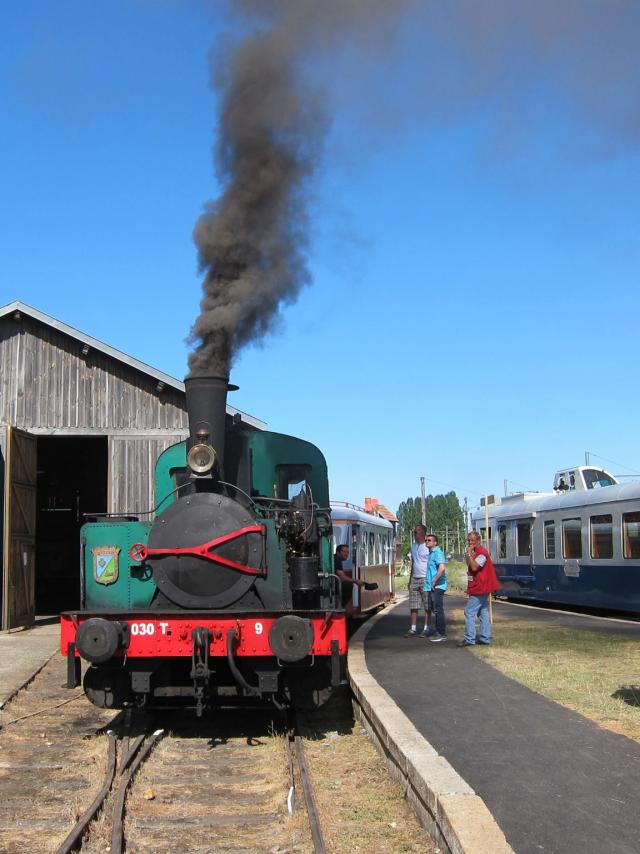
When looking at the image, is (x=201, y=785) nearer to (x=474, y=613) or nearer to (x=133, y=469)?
(x=474, y=613)

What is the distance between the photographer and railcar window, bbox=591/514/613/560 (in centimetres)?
1602

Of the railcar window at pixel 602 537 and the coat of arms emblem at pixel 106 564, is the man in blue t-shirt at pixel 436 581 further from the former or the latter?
the coat of arms emblem at pixel 106 564

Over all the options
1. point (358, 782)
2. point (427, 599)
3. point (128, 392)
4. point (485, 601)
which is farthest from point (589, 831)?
point (128, 392)

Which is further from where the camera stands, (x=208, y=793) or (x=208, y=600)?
(x=208, y=600)

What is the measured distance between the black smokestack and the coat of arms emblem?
3.69 ft

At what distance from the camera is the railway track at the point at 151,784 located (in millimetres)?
5027

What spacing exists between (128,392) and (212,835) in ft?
40.1

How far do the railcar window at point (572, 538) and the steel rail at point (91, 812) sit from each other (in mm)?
12324

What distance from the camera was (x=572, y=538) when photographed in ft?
58.4

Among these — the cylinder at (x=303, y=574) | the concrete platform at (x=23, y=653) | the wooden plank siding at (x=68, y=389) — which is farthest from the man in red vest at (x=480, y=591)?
the wooden plank siding at (x=68, y=389)

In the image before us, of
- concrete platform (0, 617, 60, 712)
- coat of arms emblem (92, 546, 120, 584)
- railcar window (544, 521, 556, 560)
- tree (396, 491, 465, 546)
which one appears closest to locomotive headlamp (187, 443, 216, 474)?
coat of arms emblem (92, 546, 120, 584)

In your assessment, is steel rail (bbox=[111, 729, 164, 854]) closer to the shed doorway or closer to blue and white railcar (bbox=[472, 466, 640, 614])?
blue and white railcar (bbox=[472, 466, 640, 614])

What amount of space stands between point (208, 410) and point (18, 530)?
→ 10304 mm

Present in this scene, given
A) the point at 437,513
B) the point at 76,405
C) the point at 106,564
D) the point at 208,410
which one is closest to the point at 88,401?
the point at 76,405
